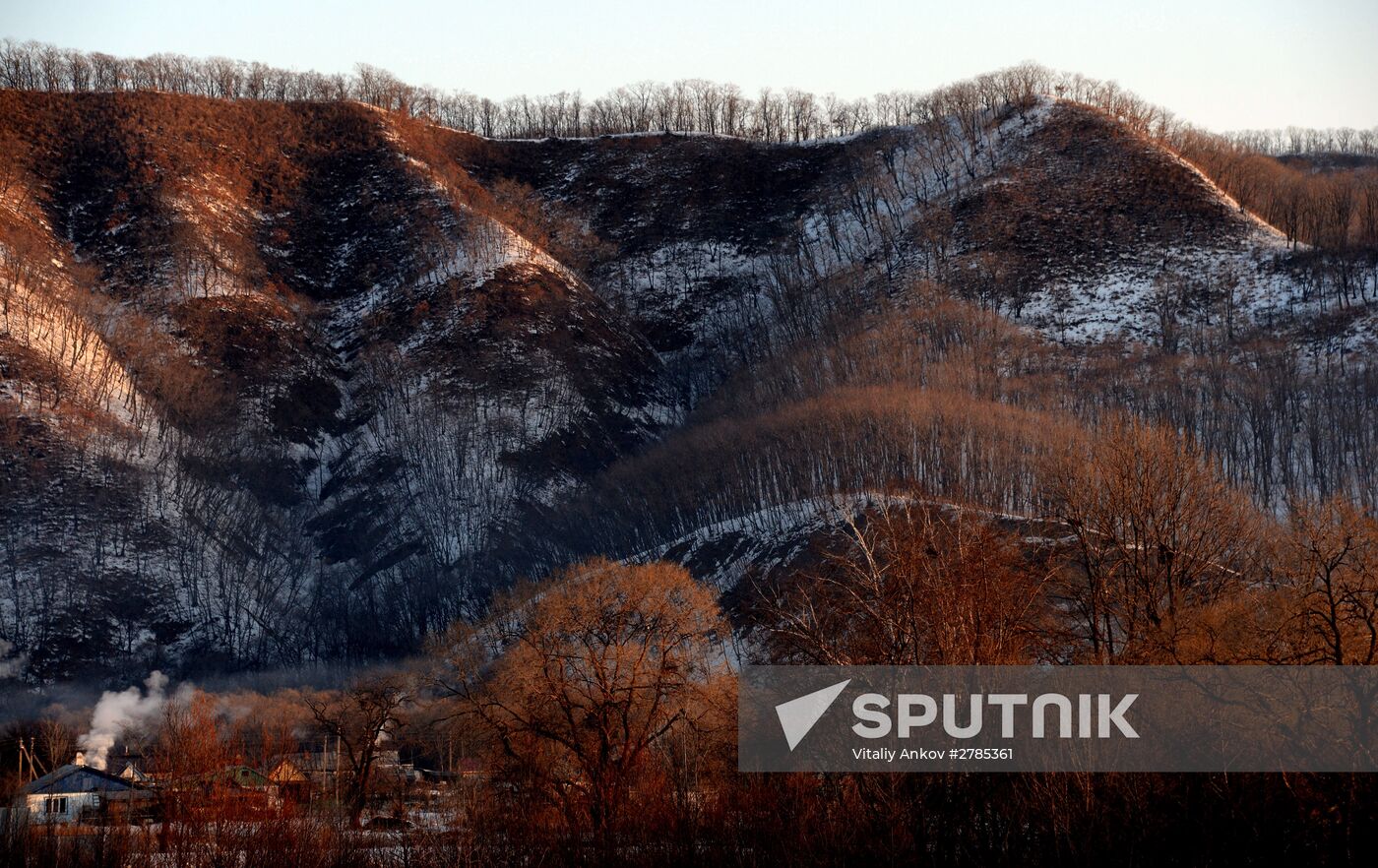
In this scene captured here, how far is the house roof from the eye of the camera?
196ft

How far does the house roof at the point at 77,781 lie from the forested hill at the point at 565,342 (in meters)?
35.1

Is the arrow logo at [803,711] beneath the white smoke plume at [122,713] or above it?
above

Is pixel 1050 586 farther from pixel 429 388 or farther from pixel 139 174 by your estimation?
pixel 139 174

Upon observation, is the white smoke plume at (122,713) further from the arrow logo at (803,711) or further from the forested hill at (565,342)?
the arrow logo at (803,711)

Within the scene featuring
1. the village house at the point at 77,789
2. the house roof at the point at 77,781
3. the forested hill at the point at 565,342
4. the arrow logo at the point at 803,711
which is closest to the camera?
the arrow logo at the point at 803,711

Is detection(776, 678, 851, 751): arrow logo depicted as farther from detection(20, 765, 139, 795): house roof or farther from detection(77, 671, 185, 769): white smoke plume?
detection(77, 671, 185, 769): white smoke plume

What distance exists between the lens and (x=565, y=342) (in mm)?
137625

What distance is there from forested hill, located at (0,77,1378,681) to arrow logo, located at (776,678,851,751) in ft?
119

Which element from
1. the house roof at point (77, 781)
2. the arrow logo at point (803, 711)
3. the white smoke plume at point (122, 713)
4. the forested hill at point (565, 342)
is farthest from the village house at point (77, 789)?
the forested hill at point (565, 342)

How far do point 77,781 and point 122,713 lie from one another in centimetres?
2690

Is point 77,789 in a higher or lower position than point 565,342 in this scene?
lower

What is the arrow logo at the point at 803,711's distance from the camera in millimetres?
35125

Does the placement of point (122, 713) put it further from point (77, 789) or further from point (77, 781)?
point (77, 789)

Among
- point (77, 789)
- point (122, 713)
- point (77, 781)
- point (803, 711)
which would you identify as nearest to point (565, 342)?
point (122, 713)
